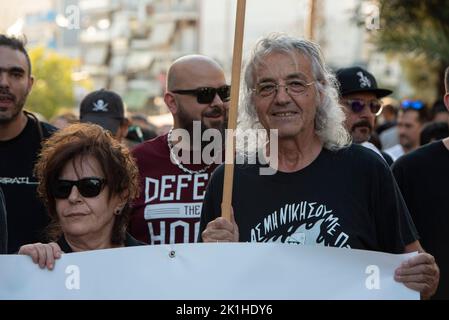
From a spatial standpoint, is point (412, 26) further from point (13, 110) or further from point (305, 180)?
point (305, 180)

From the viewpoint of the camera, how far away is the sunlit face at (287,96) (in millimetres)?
3793

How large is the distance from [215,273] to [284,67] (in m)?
0.92

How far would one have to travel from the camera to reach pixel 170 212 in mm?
4898

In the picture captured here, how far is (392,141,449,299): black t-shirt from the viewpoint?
466cm

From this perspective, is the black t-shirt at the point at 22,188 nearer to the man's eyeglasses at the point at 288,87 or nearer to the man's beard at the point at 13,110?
the man's beard at the point at 13,110

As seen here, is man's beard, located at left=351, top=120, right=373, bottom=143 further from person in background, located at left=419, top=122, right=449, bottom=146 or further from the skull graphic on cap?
person in background, located at left=419, top=122, right=449, bottom=146

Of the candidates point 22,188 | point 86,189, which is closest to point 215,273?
point 86,189

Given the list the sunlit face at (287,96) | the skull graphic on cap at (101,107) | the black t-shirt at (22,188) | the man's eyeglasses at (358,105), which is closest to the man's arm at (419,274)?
the sunlit face at (287,96)

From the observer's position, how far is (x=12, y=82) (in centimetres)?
546

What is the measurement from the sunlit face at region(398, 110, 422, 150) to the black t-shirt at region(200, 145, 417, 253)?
20.5 feet

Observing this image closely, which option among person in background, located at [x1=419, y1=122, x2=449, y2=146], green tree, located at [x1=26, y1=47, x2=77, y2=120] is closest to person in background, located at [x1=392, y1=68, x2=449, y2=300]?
person in background, located at [x1=419, y1=122, x2=449, y2=146]

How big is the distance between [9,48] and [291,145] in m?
2.41
